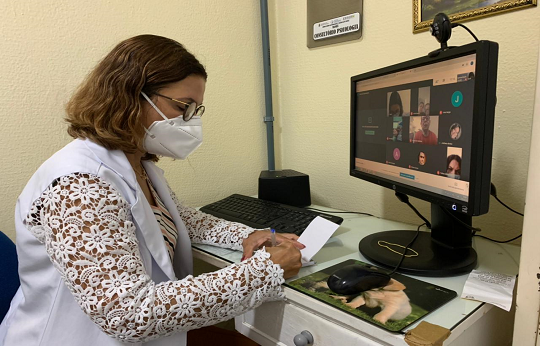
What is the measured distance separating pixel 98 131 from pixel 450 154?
71cm

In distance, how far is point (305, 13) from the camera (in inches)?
54.3

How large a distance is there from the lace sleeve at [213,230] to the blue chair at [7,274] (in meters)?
0.42

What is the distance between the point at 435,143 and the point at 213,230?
60 cm

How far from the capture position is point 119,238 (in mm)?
639

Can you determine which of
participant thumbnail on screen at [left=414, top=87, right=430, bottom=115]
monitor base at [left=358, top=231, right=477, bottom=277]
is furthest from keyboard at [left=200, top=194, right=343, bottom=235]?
participant thumbnail on screen at [left=414, top=87, right=430, bottom=115]

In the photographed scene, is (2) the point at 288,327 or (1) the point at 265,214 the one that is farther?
(1) the point at 265,214

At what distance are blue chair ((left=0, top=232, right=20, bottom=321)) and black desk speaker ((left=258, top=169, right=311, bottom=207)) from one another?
2.43ft

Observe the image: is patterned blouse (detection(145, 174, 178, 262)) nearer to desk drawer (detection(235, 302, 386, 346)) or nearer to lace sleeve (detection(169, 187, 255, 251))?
lace sleeve (detection(169, 187, 255, 251))

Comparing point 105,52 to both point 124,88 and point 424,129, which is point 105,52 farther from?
point 424,129

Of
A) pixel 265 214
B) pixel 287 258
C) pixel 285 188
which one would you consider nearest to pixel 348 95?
pixel 285 188

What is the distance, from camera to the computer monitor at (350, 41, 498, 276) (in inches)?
24.6

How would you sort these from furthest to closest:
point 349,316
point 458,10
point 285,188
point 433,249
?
point 285,188, point 458,10, point 433,249, point 349,316

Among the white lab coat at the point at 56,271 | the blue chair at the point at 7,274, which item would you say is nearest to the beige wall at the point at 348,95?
the white lab coat at the point at 56,271

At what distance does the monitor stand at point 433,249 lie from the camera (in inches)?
28.7
